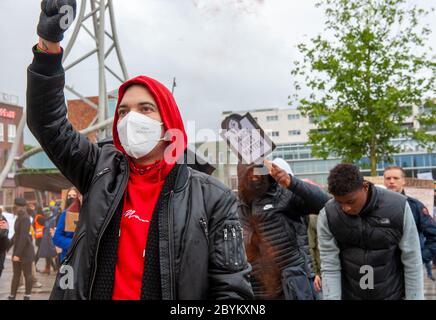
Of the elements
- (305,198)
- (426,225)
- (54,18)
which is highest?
(54,18)

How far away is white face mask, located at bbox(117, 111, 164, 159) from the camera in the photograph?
2.20 metres

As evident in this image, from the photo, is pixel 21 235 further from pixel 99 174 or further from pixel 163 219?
pixel 163 219

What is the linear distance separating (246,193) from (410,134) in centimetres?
1331

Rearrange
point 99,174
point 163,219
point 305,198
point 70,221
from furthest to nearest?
point 70,221
point 305,198
point 99,174
point 163,219

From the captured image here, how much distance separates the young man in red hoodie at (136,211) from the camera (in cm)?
199

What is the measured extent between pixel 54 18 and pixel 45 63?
6.8 inches

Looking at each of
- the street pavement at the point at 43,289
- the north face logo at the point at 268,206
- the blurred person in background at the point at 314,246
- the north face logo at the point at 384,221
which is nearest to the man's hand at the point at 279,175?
the north face logo at the point at 268,206

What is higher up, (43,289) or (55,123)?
(55,123)

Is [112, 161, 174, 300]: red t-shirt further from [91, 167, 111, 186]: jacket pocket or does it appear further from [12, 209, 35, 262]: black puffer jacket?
[12, 209, 35, 262]: black puffer jacket

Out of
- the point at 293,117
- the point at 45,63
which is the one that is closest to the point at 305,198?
the point at 45,63

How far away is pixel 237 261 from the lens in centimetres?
207

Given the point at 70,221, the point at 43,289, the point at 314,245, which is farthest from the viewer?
the point at 43,289

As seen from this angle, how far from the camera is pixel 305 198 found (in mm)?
4246

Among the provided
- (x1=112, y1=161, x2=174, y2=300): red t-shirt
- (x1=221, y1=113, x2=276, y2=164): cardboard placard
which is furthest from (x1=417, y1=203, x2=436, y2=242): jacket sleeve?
(x1=112, y1=161, x2=174, y2=300): red t-shirt
